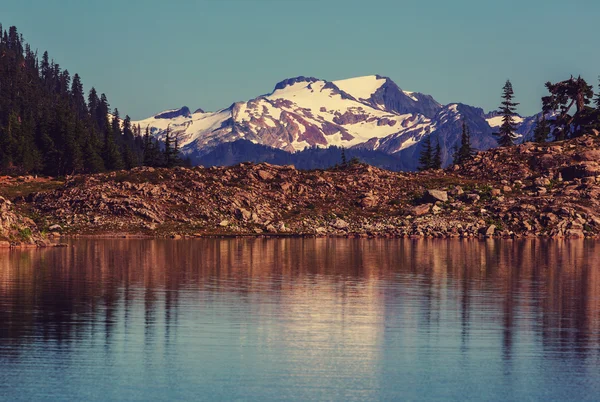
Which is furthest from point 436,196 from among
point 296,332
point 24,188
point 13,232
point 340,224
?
point 296,332

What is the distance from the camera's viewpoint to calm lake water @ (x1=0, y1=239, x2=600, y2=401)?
25.0 meters

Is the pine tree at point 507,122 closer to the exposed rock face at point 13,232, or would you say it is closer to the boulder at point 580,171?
the boulder at point 580,171

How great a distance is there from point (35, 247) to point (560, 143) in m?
97.8

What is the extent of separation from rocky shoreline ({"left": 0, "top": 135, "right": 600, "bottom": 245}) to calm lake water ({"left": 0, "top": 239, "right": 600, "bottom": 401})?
53104 mm

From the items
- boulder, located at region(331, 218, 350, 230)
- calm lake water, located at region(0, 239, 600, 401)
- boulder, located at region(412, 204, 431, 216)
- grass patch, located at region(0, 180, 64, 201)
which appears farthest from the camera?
grass patch, located at region(0, 180, 64, 201)

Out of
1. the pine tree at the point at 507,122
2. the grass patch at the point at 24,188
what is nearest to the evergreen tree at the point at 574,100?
the pine tree at the point at 507,122

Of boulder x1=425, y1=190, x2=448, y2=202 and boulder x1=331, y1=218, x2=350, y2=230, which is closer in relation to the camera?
boulder x1=331, y1=218, x2=350, y2=230

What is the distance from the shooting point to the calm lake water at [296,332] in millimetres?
25000

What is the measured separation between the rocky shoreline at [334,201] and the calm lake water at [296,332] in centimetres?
5310

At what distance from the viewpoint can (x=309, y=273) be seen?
59.3 meters

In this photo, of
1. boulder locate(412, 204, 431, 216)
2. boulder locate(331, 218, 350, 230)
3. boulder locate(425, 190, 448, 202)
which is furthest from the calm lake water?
boulder locate(425, 190, 448, 202)

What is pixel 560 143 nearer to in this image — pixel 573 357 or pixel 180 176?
pixel 180 176

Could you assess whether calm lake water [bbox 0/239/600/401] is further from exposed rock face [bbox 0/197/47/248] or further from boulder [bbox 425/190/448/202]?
boulder [bbox 425/190/448/202]

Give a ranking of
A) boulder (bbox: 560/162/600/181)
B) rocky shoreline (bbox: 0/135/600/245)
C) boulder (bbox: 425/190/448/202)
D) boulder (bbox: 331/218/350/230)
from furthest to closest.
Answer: boulder (bbox: 560/162/600/181), boulder (bbox: 425/190/448/202), boulder (bbox: 331/218/350/230), rocky shoreline (bbox: 0/135/600/245)
